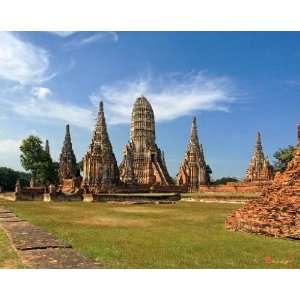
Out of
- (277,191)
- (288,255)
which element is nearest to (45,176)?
(277,191)

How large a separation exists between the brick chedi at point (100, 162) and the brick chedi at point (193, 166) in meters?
11.5

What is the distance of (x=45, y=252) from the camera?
272 inches

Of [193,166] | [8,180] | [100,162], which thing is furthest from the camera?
[8,180]

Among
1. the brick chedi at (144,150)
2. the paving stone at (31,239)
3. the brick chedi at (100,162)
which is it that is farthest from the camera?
the brick chedi at (144,150)

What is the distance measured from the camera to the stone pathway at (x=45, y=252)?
240 inches

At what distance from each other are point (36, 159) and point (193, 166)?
81.3 feet

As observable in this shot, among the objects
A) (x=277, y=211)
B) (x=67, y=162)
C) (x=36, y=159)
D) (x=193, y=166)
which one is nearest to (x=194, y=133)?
(x=193, y=166)

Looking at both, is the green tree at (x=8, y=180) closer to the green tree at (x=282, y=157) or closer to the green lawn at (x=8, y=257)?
the green tree at (x=282, y=157)

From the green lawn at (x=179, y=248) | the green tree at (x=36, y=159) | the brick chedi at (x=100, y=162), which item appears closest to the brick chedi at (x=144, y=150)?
the brick chedi at (x=100, y=162)

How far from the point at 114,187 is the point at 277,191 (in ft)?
134

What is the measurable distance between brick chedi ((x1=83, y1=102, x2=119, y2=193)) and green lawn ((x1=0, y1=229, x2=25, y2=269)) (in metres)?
40.9

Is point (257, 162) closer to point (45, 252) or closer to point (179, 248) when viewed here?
point (179, 248)

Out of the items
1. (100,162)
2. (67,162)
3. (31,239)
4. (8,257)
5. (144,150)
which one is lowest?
(8,257)
